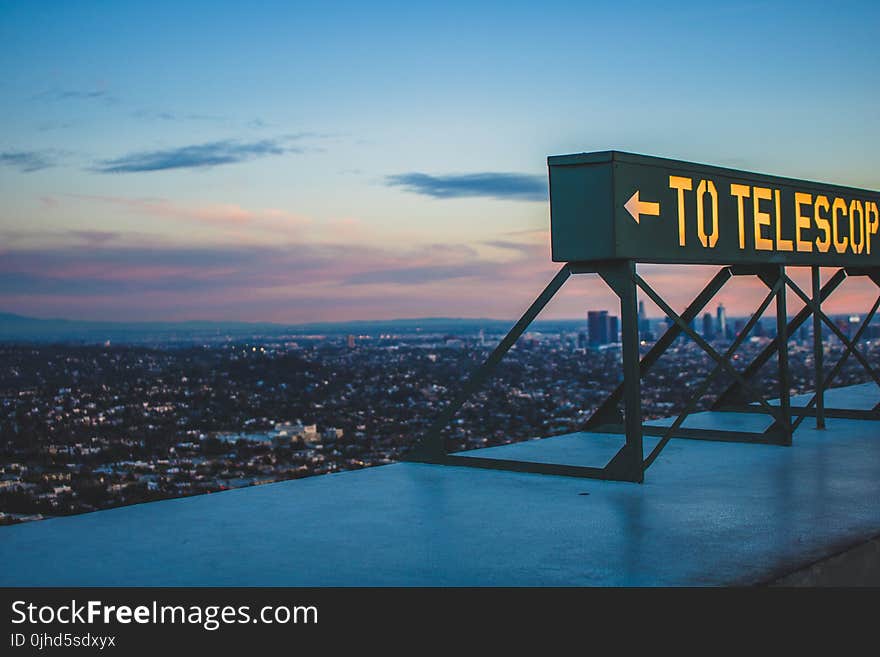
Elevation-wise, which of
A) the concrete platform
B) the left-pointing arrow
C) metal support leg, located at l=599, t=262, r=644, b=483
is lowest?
the concrete platform

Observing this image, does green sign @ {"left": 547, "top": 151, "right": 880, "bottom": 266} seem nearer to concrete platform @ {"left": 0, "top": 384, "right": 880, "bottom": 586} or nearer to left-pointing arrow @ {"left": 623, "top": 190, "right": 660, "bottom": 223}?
left-pointing arrow @ {"left": 623, "top": 190, "right": 660, "bottom": 223}

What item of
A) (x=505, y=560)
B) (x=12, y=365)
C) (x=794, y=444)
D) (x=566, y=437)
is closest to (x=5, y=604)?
(x=505, y=560)

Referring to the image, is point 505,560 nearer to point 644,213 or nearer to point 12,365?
point 644,213

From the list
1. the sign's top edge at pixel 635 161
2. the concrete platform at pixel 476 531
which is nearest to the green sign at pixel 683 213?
the sign's top edge at pixel 635 161

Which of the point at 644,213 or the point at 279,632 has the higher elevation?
the point at 644,213

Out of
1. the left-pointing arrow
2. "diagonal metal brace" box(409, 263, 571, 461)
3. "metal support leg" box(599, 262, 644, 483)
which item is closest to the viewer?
"metal support leg" box(599, 262, 644, 483)

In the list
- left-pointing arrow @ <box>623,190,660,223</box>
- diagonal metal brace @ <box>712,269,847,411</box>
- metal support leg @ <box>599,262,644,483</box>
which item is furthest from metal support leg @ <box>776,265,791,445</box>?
metal support leg @ <box>599,262,644,483</box>

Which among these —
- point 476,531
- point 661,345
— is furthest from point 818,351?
point 476,531
